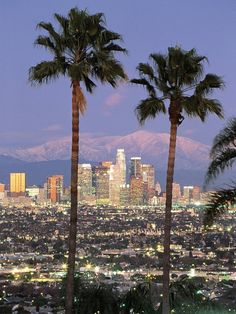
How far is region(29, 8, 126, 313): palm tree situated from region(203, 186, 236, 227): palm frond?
306 cm

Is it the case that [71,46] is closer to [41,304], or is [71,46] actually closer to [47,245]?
[41,304]

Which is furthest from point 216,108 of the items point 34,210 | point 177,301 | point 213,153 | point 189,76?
point 34,210

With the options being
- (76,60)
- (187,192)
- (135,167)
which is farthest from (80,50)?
(187,192)

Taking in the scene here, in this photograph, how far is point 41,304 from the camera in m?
42.8

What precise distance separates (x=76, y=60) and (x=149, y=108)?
1.77m

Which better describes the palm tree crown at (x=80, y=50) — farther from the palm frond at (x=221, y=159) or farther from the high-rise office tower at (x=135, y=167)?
the high-rise office tower at (x=135, y=167)

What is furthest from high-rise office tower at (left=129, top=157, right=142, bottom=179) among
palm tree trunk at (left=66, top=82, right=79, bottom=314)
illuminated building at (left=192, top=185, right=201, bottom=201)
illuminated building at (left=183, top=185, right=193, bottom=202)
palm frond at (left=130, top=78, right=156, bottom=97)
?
palm tree trunk at (left=66, top=82, right=79, bottom=314)

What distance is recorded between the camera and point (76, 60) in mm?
13891

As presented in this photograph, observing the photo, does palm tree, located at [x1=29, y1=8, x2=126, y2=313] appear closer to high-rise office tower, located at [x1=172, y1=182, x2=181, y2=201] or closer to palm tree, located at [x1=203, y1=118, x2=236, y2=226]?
palm tree, located at [x1=203, y1=118, x2=236, y2=226]

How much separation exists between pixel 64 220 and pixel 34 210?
34869mm

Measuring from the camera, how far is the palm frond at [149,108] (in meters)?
14.4

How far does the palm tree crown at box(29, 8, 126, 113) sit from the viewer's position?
13672mm

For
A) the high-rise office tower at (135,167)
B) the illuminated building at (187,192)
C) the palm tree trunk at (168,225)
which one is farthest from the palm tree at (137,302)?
the illuminated building at (187,192)

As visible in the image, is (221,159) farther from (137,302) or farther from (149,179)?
(149,179)
